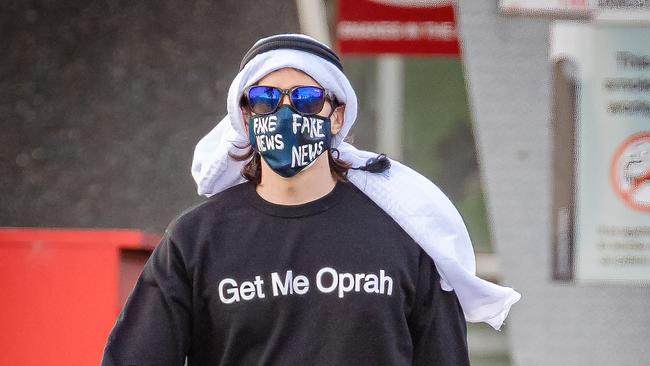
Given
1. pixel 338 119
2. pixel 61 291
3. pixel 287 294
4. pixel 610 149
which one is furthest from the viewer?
pixel 610 149

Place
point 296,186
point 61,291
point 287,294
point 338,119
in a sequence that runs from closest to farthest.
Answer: point 287,294 → point 296,186 → point 338,119 → point 61,291

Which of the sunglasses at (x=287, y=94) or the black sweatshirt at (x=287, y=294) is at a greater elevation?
the sunglasses at (x=287, y=94)

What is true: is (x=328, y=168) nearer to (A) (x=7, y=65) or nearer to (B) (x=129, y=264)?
(B) (x=129, y=264)

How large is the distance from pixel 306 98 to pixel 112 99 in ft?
12.5

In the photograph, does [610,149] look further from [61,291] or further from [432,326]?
[432,326]

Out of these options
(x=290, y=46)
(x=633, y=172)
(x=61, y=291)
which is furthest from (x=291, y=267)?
(x=633, y=172)

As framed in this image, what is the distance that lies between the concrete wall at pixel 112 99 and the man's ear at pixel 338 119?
3521mm

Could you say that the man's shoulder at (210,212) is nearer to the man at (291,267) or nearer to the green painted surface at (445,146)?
the man at (291,267)

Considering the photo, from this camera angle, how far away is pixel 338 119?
311 centimetres

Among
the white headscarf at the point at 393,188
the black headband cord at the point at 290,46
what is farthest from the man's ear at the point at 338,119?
the black headband cord at the point at 290,46

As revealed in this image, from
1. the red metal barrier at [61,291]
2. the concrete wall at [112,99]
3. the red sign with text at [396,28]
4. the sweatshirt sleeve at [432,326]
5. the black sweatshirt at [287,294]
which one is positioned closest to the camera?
the black sweatshirt at [287,294]

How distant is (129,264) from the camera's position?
444 cm

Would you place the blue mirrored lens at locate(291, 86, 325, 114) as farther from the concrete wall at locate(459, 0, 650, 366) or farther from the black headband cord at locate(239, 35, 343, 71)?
the concrete wall at locate(459, 0, 650, 366)

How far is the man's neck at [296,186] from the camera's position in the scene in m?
3.00
